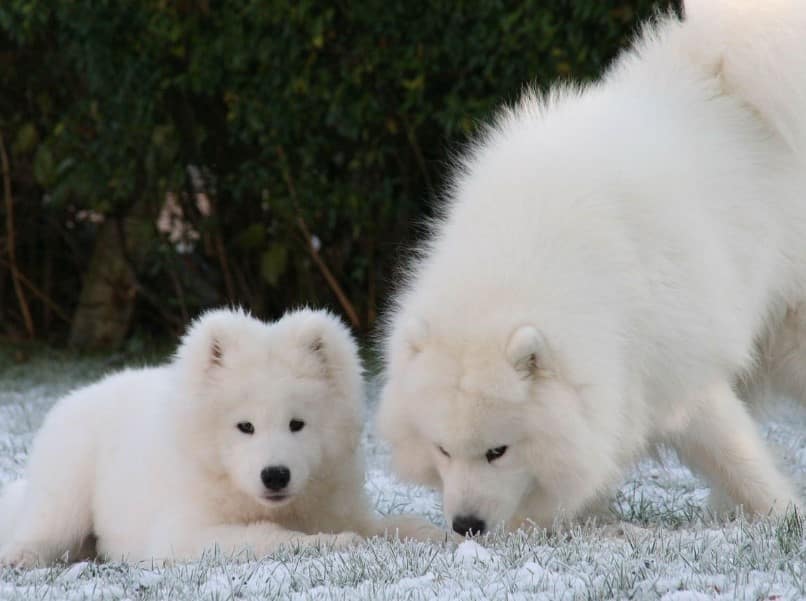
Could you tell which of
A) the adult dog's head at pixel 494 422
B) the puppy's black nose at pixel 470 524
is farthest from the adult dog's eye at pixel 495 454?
the puppy's black nose at pixel 470 524

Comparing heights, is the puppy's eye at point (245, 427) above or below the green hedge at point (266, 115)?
below

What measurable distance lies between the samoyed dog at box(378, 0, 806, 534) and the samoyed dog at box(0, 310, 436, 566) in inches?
9.7

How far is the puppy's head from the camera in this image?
4.54 metres

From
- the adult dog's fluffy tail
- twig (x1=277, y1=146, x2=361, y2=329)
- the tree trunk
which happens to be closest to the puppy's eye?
the adult dog's fluffy tail

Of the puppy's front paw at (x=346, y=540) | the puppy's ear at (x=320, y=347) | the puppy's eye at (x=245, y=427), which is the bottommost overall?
the puppy's front paw at (x=346, y=540)

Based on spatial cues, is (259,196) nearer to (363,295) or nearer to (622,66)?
(363,295)

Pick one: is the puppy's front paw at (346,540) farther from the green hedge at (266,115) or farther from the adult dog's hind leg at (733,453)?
the green hedge at (266,115)

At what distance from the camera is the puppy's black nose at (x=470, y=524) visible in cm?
439

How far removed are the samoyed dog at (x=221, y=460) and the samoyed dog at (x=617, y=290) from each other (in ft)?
0.81

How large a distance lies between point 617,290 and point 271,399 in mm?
1209

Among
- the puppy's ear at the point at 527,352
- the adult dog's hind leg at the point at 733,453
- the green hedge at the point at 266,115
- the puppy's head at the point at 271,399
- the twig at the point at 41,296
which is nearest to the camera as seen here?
the puppy's ear at the point at 527,352

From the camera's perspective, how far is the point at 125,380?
5.37 metres

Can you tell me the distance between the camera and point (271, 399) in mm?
4605

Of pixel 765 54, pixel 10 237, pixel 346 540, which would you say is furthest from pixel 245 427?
pixel 10 237
